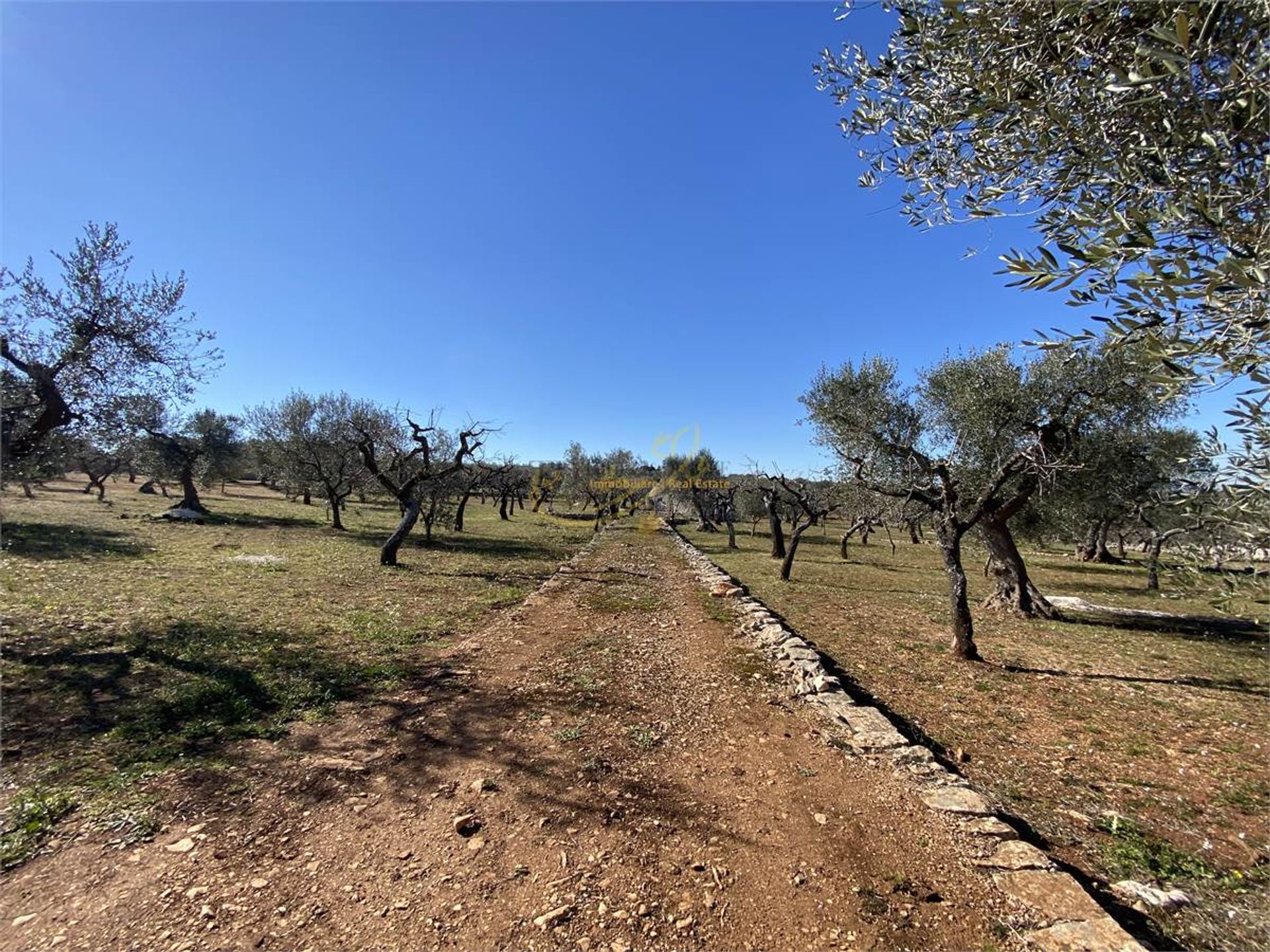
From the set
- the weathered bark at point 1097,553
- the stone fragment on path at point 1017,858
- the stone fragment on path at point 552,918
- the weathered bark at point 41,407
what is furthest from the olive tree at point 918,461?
the weathered bark at point 1097,553

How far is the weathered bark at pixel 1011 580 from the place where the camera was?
16547mm

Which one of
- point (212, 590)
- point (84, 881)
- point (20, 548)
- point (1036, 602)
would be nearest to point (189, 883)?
point (84, 881)

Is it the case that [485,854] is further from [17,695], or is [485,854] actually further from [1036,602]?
[1036,602]

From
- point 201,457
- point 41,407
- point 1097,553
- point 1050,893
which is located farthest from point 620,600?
point 1097,553

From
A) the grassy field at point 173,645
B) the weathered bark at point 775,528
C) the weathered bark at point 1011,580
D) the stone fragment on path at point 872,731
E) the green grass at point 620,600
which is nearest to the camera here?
the grassy field at point 173,645

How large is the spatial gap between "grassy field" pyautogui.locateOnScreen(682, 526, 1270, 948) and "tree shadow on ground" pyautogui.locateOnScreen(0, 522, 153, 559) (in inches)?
938

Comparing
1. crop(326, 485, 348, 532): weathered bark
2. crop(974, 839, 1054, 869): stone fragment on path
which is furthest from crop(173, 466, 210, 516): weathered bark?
crop(974, 839, 1054, 869): stone fragment on path

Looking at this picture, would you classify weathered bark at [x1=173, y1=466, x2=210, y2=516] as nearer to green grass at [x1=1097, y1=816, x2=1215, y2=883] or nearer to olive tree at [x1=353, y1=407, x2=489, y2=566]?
olive tree at [x1=353, y1=407, x2=489, y2=566]

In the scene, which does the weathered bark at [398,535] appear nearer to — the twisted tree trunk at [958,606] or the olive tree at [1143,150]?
the twisted tree trunk at [958,606]

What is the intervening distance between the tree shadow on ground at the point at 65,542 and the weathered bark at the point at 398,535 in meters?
8.14

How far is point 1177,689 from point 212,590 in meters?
22.2

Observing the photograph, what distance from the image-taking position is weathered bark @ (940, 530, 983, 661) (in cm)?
1089

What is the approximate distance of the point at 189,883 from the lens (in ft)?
13.0

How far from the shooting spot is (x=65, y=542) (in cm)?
2005
